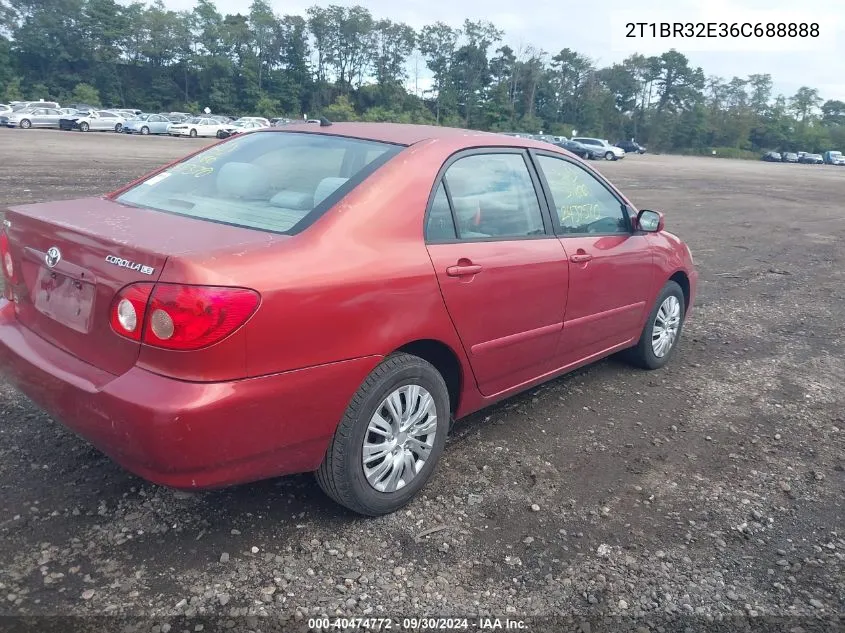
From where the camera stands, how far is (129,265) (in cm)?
245

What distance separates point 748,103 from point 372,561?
429 ft

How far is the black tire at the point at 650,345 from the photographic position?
16.3 feet

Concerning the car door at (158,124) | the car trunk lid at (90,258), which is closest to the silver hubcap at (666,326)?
the car trunk lid at (90,258)

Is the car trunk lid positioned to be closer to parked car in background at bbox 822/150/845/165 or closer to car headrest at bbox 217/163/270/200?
car headrest at bbox 217/163/270/200

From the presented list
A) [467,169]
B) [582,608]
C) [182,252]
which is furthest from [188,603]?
[467,169]

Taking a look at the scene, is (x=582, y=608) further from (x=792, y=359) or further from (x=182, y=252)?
(x=792, y=359)

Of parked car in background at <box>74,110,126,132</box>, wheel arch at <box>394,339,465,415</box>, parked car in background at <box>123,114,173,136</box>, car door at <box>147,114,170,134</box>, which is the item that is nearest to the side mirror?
wheel arch at <box>394,339,465,415</box>

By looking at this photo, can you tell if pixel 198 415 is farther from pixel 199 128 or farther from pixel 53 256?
pixel 199 128

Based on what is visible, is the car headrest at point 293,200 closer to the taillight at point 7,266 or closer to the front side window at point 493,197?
the front side window at point 493,197

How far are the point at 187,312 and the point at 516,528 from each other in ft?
5.50

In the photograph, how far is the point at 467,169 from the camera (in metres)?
3.48

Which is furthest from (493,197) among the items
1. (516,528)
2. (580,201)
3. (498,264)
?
(516,528)

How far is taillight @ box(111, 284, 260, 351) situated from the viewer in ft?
7.67

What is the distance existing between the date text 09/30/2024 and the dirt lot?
3 cm
